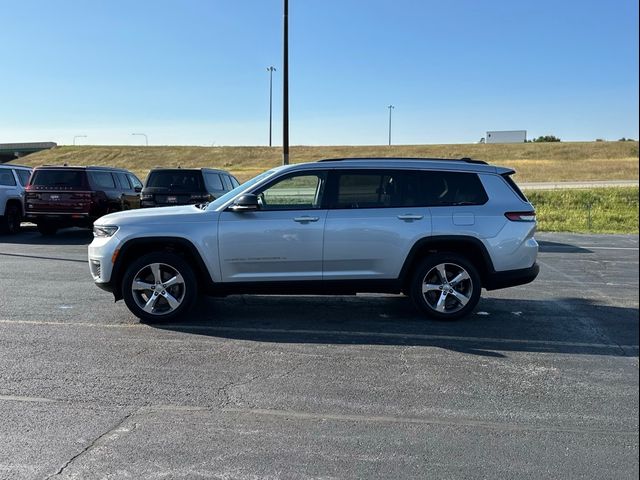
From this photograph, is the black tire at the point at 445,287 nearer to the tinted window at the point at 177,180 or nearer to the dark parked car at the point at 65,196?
the tinted window at the point at 177,180

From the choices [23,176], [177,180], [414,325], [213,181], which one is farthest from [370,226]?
[23,176]

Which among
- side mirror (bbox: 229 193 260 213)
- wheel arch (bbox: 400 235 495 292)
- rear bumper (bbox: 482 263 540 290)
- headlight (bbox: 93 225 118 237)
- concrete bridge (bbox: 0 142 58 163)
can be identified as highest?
concrete bridge (bbox: 0 142 58 163)

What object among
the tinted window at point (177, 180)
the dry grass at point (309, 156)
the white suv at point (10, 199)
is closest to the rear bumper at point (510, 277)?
the tinted window at point (177, 180)

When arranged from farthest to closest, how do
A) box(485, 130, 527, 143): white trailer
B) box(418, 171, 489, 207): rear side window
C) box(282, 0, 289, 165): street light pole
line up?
box(485, 130, 527, 143): white trailer
box(282, 0, 289, 165): street light pole
box(418, 171, 489, 207): rear side window

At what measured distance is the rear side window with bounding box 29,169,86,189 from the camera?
13297mm

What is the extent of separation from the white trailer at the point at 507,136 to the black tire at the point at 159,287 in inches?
3309

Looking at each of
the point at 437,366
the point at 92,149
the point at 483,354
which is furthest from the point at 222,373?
the point at 92,149

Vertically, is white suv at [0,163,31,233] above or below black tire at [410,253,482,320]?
above

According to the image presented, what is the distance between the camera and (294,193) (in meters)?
6.10

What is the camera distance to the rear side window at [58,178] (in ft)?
→ 43.6

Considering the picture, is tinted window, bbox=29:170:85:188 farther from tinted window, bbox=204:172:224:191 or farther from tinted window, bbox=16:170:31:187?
tinted window, bbox=204:172:224:191

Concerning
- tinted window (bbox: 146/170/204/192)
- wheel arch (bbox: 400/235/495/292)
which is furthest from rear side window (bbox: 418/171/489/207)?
tinted window (bbox: 146/170/204/192)

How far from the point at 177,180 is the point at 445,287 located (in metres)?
8.51

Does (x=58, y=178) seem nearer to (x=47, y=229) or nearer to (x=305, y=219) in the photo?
(x=47, y=229)
